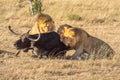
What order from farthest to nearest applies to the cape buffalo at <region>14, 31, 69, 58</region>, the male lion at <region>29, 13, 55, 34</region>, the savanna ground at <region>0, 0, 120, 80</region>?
the male lion at <region>29, 13, 55, 34</region>
the cape buffalo at <region>14, 31, 69, 58</region>
the savanna ground at <region>0, 0, 120, 80</region>

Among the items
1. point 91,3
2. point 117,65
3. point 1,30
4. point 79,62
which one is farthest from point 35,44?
point 91,3

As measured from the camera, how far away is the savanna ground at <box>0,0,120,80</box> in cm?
927

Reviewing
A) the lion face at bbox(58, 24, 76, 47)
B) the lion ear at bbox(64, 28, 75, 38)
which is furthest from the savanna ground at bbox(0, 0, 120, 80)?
the lion ear at bbox(64, 28, 75, 38)

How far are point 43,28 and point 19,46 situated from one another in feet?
2.96

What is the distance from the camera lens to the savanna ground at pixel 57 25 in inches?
365

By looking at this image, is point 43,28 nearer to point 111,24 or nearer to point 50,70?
point 50,70

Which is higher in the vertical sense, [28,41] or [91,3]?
[28,41]

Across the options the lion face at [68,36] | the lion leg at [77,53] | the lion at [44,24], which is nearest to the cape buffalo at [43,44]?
the lion face at [68,36]

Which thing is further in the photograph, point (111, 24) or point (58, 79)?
point (111, 24)

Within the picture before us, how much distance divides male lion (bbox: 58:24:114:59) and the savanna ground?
0.90 ft

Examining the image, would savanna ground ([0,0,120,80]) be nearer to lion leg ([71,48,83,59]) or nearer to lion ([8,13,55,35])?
lion leg ([71,48,83,59])

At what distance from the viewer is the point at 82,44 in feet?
35.0

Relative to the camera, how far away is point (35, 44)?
34.9 feet

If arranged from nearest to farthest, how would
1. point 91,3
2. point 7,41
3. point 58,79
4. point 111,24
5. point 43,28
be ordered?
point 58,79
point 43,28
point 7,41
point 111,24
point 91,3
